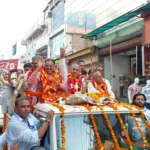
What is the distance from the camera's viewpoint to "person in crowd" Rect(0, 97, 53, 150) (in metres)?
2.93

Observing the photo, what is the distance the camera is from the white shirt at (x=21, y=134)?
2936mm

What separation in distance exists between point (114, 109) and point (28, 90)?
2.32 m

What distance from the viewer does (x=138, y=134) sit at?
3215mm

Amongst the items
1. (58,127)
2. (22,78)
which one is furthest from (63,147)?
(22,78)

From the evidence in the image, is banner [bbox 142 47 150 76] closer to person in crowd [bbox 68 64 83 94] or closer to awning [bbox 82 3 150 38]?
awning [bbox 82 3 150 38]

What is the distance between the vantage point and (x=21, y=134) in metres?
2.98

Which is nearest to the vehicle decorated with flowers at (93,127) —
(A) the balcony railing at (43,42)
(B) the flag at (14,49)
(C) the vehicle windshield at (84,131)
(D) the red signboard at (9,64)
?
(C) the vehicle windshield at (84,131)

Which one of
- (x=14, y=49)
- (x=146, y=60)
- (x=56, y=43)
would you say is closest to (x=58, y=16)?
(x=56, y=43)

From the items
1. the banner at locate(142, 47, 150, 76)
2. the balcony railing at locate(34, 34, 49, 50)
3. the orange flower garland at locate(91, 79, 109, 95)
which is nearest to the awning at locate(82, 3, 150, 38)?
the banner at locate(142, 47, 150, 76)

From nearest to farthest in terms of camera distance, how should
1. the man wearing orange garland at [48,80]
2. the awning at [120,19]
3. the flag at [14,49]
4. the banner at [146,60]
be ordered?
the man wearing orange garland at [48,80], the banner at [146,60], the awning at [120,19], the flag at [14,49]

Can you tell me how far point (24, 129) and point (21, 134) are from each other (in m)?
0.09

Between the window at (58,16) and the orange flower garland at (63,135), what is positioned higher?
the window at (58,16)

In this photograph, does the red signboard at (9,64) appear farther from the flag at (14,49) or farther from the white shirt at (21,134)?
the flag at (14,49)

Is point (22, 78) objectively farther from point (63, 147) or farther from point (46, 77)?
point (63, 147)
